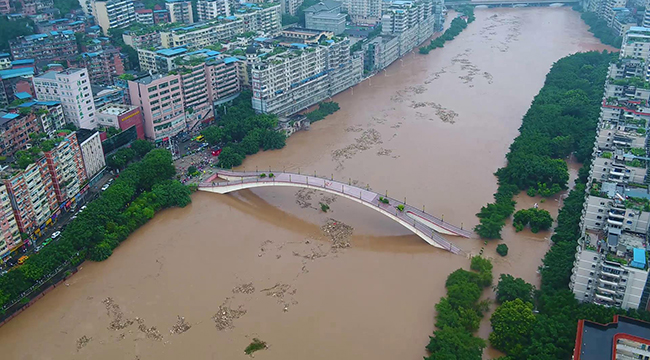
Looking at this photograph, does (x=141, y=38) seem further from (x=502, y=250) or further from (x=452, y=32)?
(x=502, y=250)

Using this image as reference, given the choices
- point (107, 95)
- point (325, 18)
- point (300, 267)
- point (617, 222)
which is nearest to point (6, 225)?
point (300, 267)

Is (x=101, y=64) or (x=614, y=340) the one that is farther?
(x=101, y=64)

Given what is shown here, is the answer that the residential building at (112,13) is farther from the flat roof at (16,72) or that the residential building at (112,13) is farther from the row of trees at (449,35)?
the row of trees at (449,35)

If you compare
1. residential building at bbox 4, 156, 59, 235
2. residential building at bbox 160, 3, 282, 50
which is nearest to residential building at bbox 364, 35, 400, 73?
residential building at bbox 160, 3, 282, 50

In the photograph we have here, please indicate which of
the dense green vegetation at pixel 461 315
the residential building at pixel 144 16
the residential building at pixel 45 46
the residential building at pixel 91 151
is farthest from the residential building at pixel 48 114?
the residential building at pixel 144 16

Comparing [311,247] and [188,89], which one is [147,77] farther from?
[311,247]
